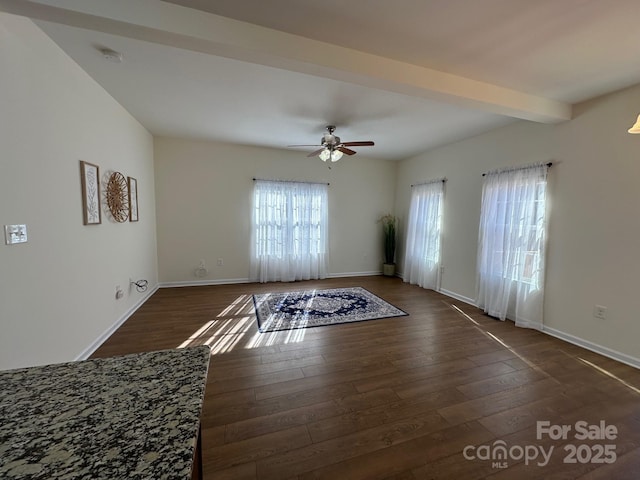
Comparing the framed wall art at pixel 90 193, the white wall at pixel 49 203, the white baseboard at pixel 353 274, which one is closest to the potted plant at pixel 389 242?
the white baseboard at pixel 353 274

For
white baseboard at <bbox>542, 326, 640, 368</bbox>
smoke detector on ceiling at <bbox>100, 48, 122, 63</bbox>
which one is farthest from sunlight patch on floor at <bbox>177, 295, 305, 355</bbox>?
white baseboard at <bbox>542, 326, 640, 368</bbox>

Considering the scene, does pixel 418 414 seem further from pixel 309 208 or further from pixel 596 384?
pixel 309 208

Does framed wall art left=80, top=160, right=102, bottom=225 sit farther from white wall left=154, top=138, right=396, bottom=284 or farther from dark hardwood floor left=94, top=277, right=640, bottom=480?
white wall left=154, top=138, right=396, bottom=284

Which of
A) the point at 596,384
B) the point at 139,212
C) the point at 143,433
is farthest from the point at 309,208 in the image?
the point at 143,433

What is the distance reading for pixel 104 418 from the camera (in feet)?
2.33

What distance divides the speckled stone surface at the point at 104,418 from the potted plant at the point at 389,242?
5295 millimetres

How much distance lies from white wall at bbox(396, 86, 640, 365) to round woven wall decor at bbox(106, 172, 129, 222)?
488 cm

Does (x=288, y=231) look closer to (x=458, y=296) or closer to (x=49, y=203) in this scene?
(x=458, y=296)

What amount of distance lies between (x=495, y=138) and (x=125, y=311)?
213 inches

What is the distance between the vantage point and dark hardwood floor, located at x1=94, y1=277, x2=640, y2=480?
147cm

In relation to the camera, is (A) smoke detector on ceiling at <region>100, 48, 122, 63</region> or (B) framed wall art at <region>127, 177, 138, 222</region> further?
(B) framed wall art at <region>127, 177, 138, 222</region>

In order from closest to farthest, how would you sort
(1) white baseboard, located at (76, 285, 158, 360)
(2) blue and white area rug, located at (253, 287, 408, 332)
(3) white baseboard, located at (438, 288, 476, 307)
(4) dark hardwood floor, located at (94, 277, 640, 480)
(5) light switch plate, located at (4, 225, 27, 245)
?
(4) dark hardwood floor, located at (94, 277, 640, 480) → (5) light switch plate, located at (4, 225, 27, 245) → (1) white baseboard, located at (76, 285, 158, 360) → (2) blue and white area rug, located at (253, 287, 408, 332) → (3) white baseboard, located at (438, 288, 476, 307)

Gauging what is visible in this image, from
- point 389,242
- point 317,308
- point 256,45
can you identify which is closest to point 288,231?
point 317,308

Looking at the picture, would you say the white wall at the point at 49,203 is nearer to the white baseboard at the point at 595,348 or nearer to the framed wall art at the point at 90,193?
the framed wall art at the point at 90,193
